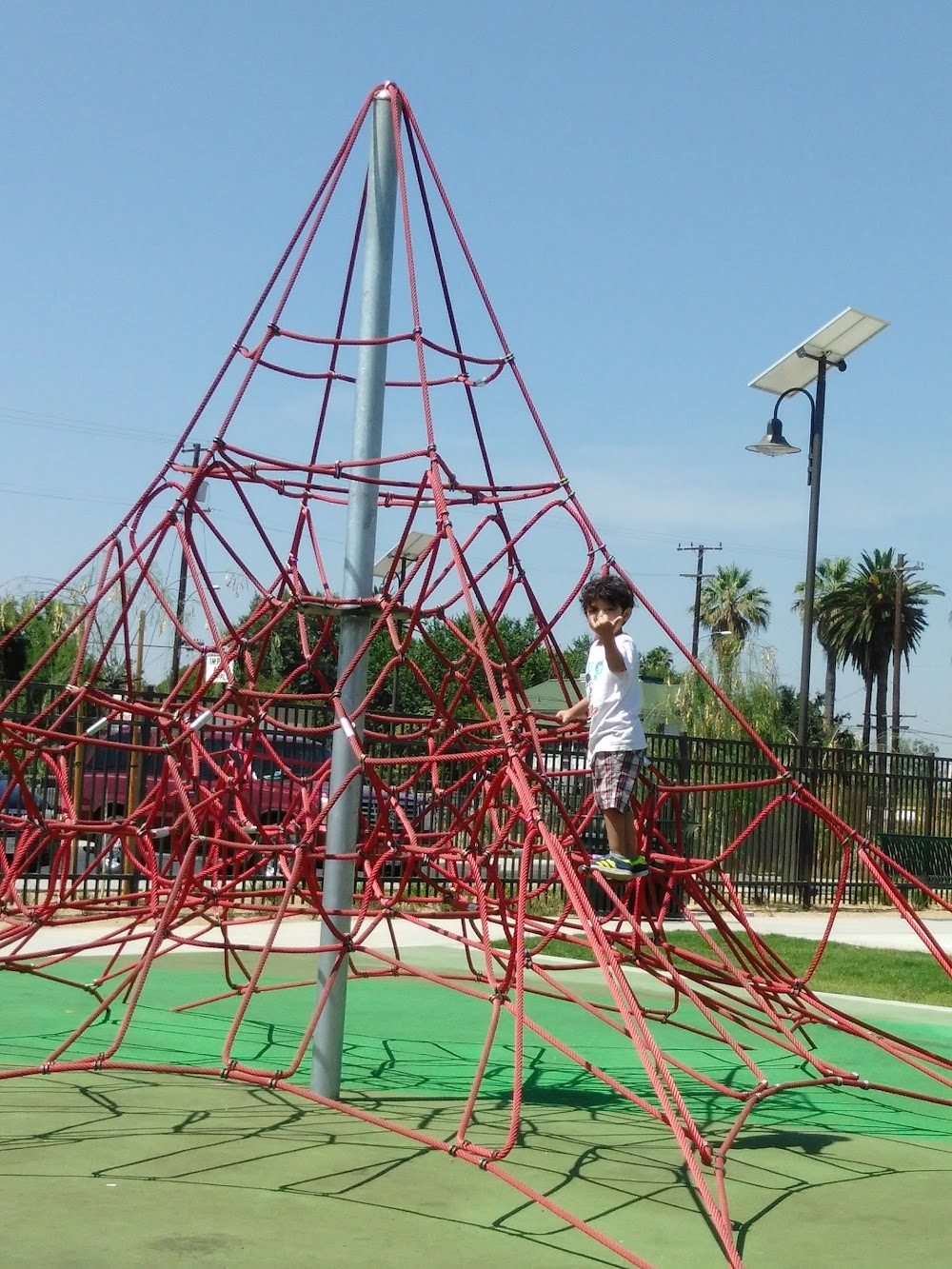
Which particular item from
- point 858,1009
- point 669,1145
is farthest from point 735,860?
point 669,1145

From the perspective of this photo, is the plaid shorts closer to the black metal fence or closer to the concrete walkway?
the concrete walkway

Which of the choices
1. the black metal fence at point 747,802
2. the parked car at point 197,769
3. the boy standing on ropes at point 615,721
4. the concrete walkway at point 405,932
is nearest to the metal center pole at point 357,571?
the parked car at point 197,769

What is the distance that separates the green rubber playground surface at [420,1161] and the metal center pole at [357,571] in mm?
365

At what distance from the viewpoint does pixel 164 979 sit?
8.13m

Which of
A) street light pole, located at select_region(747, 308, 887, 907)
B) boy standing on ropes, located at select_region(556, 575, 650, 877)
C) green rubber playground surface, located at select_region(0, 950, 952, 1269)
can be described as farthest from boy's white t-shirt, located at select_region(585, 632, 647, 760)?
street light pole, located at select_region(747, 308, 887, 907)

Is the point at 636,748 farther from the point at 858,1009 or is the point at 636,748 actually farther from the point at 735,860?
the point at 735,860

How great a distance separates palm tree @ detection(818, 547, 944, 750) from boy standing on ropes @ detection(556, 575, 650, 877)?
51.3 m

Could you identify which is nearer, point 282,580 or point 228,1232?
point 228,1232

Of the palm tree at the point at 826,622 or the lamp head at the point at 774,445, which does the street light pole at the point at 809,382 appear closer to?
the lamp head at the point at 774,445

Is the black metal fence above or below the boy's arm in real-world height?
below

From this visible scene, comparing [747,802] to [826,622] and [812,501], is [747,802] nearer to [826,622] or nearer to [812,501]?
[812,501]

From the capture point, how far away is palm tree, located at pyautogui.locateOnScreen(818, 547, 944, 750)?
55469 millimetres

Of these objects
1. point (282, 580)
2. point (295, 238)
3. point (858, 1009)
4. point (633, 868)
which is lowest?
point (858, 1009)

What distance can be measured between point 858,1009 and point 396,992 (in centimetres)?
270
